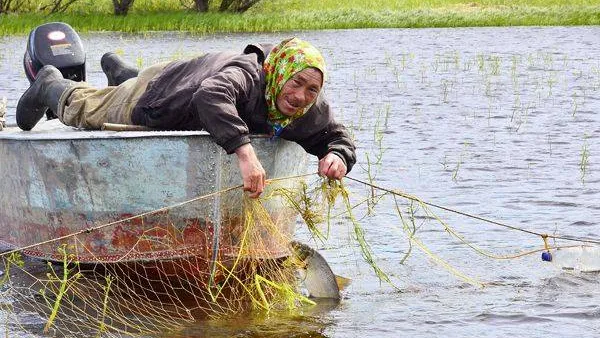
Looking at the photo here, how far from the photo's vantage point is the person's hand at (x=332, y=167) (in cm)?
617

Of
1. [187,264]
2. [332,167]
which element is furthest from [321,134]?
[187,264]

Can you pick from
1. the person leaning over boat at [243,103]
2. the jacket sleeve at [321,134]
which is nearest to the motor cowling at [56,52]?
the person leaning over boat at [243,103]

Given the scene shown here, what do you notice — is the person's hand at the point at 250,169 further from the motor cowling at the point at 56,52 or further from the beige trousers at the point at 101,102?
the motor cowling at the point at 56,52

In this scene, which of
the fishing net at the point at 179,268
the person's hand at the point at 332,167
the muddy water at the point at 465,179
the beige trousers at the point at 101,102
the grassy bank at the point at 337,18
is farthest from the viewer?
the grassy bank at the point at 337,18

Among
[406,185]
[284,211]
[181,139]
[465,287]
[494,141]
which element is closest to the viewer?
[181,139]

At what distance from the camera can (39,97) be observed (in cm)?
741

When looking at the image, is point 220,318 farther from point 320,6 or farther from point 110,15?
point 320,6

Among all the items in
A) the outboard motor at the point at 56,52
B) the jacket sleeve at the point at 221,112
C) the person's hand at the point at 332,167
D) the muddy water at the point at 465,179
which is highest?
the jacket sleeve at the point at 221,112

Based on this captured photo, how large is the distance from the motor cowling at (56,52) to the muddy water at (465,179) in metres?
2.02

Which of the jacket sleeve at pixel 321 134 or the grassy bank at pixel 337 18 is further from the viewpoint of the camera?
the grassy bank at pixel 337 18

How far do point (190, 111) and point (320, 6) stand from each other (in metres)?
33.7

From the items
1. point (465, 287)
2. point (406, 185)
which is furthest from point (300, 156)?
point (406, 185)

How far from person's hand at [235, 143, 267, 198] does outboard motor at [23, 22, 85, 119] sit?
9.13 ft

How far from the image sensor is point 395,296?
22.8ft
